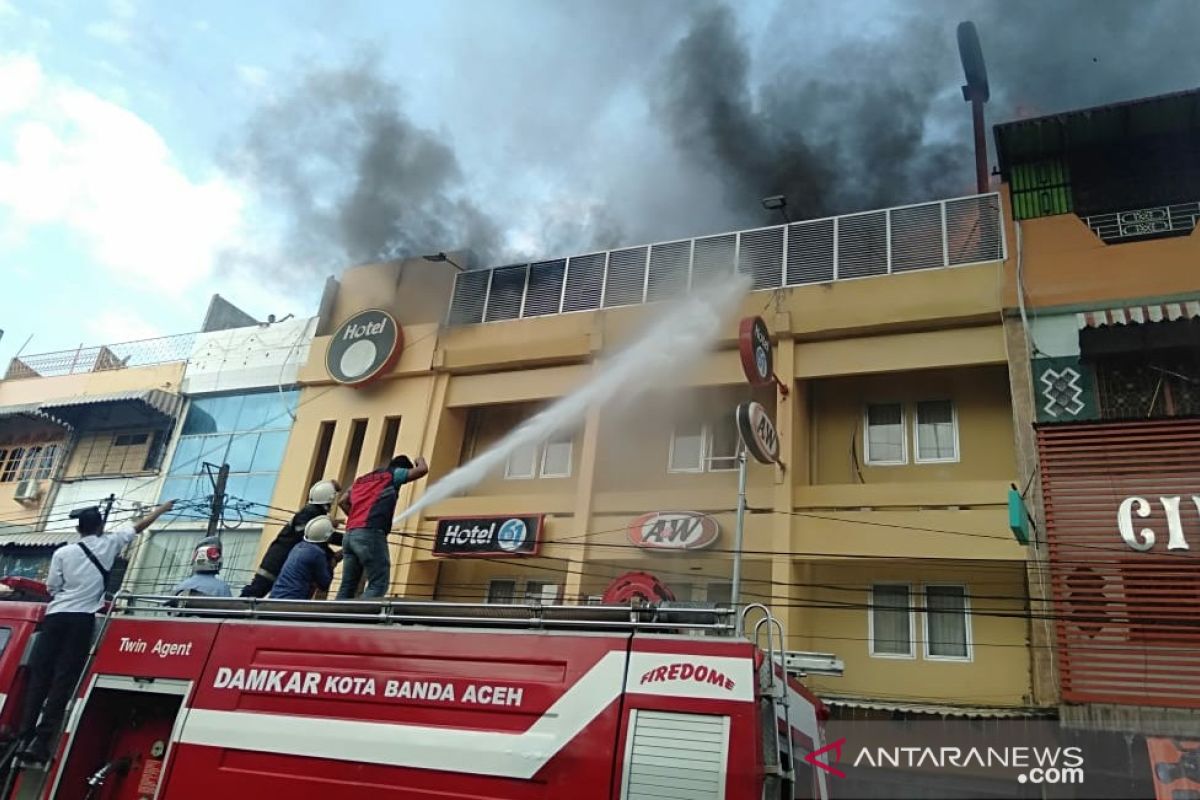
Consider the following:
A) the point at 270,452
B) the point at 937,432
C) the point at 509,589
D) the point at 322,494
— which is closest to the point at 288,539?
the point at 322,494

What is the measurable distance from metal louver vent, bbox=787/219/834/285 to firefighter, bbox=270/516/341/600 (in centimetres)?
1060

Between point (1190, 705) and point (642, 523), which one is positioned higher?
point (642, 523)

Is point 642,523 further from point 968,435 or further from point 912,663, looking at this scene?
point 968,435

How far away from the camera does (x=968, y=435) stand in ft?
45.3

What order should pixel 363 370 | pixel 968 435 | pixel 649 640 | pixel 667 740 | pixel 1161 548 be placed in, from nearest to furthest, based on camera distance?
1. pixel 667 740
2. pixel 649 640
3. pixel 1161 548
4. pixel 968 435
5. pixel 363 370

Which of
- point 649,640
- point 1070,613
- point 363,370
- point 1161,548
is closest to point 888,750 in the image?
point 1070,613

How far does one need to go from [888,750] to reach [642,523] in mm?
5020

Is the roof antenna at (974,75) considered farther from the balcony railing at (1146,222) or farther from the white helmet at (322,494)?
the white helmet at (322,494)

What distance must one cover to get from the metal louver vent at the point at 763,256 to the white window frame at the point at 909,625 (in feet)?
18.6

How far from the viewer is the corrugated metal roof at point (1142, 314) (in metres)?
11.9

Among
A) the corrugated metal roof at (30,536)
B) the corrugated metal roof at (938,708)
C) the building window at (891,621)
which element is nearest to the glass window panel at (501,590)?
the corrugated metal roof at (938,708)

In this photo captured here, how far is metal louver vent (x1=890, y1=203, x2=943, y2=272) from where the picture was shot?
14484mm

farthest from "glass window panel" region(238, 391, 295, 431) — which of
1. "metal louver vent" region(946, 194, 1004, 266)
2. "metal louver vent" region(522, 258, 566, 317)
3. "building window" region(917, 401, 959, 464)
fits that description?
"metal louver vent" region(946, 194, 1004, 266)
